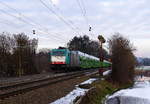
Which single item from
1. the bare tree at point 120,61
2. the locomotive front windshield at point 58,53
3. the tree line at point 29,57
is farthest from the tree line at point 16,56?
the bare tree at point 120,61

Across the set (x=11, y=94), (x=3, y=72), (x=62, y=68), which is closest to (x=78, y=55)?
(x=62, y=68)

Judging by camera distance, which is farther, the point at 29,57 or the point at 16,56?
the point at 29,57

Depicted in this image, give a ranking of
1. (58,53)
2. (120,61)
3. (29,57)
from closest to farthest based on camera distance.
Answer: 1. (120,61)
2. (58,53)
3. (29,57)

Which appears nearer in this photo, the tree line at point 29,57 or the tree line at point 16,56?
the tree line at point 29,57

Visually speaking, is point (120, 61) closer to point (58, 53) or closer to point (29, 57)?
point (58, 53)

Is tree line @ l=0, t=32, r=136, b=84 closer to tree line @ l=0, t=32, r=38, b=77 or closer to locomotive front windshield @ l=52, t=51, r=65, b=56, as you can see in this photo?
tree line @ l=0, t=32, r=38, b=77

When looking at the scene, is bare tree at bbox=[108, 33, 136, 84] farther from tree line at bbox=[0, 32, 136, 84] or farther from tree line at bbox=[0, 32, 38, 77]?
tree line at bbox=[0, 32, 38, 77]

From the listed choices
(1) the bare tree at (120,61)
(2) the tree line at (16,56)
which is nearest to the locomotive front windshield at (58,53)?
(2) the tree line at (16,56)

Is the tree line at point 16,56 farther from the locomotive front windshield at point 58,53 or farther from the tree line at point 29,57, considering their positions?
the locomotive front windshield at point 58,53

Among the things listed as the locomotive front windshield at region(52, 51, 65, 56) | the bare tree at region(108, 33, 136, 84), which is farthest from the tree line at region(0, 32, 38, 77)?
the bare tree at region(108, 33, 136, 84)

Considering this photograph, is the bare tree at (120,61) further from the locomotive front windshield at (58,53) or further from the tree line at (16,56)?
the tree line at (16,56)

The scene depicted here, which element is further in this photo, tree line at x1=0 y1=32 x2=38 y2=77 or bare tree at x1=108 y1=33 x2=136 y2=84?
tree line at x1=0 y1=32 x2=38 y2=77

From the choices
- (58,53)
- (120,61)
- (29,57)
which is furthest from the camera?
(29,57)

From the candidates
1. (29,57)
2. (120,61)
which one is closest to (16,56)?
(29,57)
